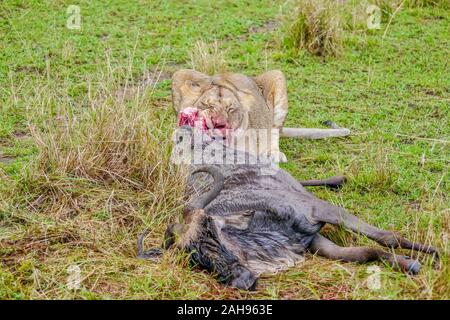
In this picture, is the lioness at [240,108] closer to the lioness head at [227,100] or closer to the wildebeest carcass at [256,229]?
the lioness head at [227,100]

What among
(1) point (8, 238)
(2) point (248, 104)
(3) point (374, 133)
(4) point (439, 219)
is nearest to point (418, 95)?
(3) point (374, 133)

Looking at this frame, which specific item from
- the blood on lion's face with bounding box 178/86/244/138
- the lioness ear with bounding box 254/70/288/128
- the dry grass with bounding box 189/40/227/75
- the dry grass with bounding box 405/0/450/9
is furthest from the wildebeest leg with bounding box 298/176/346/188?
the dry grass with bounding box 405/0/450/9

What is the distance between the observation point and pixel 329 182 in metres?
6.34

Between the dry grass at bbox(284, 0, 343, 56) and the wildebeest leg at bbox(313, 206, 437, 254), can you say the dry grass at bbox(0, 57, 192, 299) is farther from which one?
the dry grass at bbox(284, 0, 343, 56)

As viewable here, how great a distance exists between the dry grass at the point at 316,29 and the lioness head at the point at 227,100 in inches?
68.2

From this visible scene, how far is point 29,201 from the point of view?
5.67 m

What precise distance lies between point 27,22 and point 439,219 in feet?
20.4

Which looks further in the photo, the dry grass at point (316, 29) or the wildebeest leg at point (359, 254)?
the dry grass at point (316, 29)

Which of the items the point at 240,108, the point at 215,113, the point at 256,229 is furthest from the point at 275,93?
the point at 256,229

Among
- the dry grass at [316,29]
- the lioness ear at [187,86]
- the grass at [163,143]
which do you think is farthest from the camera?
the dry grass at [316,29]

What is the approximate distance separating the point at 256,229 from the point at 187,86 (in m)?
2.91

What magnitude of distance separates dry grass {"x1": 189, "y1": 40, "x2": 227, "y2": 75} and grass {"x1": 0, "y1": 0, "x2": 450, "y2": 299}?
433 mm

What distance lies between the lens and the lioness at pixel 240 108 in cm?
689

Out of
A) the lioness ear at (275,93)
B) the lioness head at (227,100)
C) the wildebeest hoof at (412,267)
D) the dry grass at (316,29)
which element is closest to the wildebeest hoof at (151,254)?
the wildebeest hoof at (412,267)
